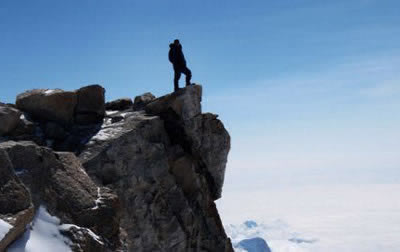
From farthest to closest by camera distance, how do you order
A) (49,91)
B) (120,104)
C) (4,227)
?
(120,104) → (49,91) → (4,227)

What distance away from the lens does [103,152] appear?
22.5 metres

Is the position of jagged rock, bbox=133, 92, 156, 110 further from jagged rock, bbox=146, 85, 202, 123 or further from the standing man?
the standing man

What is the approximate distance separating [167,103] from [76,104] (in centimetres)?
548

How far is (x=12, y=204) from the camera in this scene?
1192 centimetres

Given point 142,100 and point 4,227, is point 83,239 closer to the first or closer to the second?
point 4,227

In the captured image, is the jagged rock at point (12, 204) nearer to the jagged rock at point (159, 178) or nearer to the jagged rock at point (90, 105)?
the jagged rock at point (159, 178)

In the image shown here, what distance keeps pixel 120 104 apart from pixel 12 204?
2015 cm

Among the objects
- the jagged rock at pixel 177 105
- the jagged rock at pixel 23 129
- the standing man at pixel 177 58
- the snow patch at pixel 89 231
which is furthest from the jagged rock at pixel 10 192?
the standing man at pixel 177 58

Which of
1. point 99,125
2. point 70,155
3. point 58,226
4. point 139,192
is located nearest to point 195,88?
point 99,125

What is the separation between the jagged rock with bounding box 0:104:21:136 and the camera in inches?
894

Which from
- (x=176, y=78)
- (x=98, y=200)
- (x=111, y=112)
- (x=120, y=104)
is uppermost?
(x=176, y=78)

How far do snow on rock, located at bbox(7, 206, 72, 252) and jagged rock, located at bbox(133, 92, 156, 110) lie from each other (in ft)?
56.2

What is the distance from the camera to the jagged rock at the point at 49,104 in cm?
2542

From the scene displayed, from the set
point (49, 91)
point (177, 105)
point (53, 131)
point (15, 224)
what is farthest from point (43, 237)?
point (177, 105)
